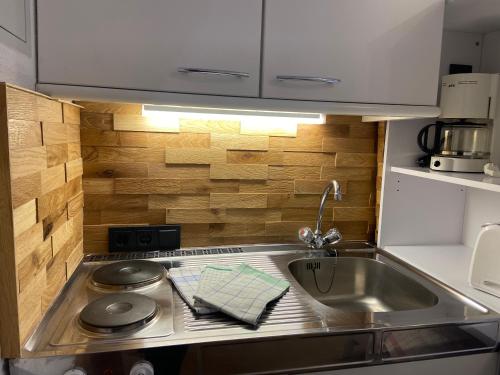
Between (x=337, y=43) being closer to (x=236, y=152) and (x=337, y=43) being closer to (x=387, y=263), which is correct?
(x=236, y=152)

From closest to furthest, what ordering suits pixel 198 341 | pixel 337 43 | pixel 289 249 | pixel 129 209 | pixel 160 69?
pixel 198 341 → pixel 160 69 → pixel 337 43 → pixel 129 209 → pixel 289 249

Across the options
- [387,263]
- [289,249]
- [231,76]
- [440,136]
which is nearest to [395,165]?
[440,136]

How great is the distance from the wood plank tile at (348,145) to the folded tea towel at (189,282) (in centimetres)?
67

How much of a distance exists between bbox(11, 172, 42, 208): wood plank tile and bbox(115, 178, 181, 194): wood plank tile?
0.49 meters

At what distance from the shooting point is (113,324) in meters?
0.91

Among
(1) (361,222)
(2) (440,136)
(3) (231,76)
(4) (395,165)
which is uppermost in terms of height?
(3) (231,76)

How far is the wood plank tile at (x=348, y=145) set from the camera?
155cm

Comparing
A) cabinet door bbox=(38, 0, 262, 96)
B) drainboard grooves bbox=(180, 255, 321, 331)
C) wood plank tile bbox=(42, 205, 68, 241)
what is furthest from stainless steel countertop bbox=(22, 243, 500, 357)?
cabinet door bbox=(38, 0, 262, 96)

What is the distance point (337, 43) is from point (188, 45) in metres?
0.45

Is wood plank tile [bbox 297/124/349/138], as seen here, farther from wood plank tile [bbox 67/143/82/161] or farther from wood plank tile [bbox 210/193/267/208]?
wood plank tile [bbox 67/143/82/161]

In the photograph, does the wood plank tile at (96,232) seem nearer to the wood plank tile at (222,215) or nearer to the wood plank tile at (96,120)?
the wood plank tile at (222,215)

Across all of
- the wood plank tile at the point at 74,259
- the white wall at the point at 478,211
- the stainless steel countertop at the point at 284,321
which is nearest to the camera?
the stainless steel countertop at the point at 284,321

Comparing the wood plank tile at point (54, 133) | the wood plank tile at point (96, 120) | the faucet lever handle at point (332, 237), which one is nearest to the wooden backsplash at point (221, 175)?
the wood plank tile at point (96, 120)

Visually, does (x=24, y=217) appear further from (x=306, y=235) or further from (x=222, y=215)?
(x=306, y=235)
